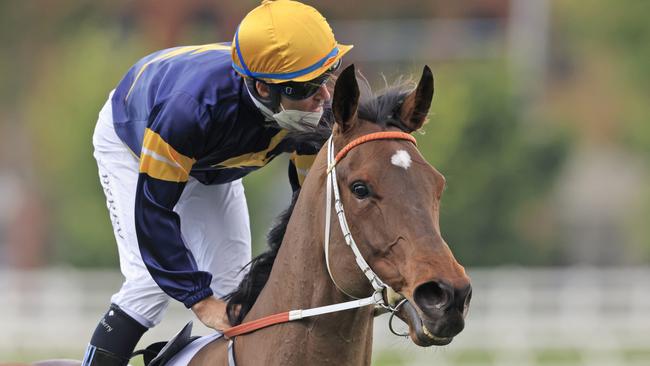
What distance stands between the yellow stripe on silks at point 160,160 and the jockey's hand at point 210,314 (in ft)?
1.62

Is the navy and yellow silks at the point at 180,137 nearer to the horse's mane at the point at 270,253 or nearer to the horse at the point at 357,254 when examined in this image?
the horse's mane at the point at 270,253

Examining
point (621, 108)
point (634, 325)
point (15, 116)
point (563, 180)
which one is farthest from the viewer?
point (15, 116)

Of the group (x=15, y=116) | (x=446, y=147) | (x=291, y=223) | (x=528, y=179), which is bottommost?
(x=15, y=116)

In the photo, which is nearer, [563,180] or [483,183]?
[483,183]

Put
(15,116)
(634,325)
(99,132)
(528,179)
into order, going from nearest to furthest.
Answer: (99,132)
(634,325)
(528,179)
(15,116)

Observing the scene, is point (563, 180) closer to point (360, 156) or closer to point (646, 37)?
point (646, 37)

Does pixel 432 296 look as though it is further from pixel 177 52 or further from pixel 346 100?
pixel 177 52

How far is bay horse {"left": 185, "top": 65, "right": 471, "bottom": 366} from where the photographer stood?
14.1 ft

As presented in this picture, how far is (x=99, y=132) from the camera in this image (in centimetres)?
592

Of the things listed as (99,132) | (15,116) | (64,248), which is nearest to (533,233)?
(64,248)

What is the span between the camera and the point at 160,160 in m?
5.12

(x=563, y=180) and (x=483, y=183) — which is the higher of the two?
(x=483, y=183)

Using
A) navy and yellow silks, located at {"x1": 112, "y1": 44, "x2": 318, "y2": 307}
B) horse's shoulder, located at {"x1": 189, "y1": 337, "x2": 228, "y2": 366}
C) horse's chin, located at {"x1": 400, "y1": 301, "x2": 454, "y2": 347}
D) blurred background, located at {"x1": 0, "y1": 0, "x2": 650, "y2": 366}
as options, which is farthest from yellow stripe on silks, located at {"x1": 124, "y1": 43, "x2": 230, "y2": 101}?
horse's chin, located at {"x1": 400, "y1": 301, "x2": 454, "y2": 347}

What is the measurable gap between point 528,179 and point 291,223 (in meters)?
22.2
